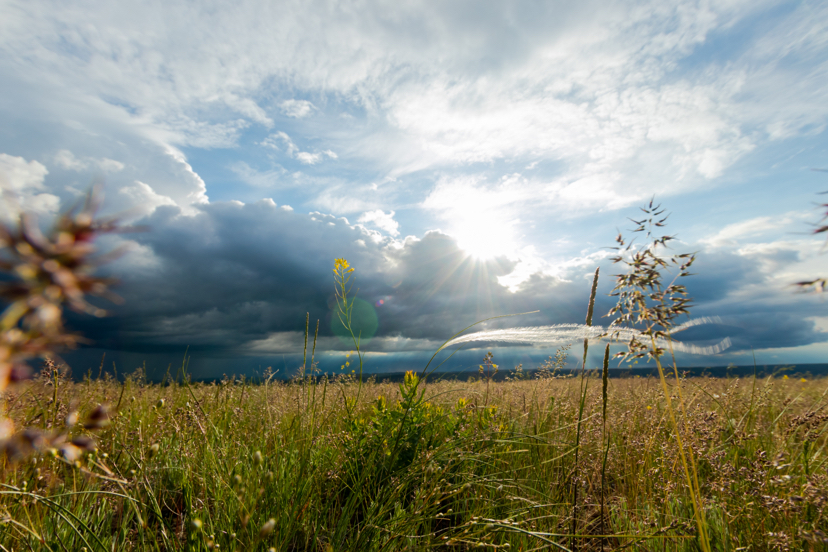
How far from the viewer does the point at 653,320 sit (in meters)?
2.30

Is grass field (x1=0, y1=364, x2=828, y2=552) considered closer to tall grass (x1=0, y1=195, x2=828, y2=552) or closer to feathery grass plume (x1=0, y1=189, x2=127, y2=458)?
tall grass (x1=0, y1=195, x2=828, y2=552)

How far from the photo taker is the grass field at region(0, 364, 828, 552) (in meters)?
2.05

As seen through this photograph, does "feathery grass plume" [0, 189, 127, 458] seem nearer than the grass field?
Yes

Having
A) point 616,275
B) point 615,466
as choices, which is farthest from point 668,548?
point 616,275

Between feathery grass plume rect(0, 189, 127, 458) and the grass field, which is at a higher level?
feathery grass plume rect(0, 189, 127, 458)

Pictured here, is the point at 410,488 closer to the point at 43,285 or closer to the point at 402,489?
the point at 402,489

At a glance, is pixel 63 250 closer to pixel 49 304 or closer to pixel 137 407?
pixel 49 304

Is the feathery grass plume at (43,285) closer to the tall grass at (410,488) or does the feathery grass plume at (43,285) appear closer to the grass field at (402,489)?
the tall grass at (410,488)

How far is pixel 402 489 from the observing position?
262 centimetres

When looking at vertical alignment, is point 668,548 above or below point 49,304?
below

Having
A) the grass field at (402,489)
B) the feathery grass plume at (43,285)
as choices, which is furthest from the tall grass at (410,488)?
the feathery grass plume at (43,285)

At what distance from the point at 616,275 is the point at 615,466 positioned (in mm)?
2323

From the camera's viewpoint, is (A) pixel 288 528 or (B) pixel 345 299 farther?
(B) pixel 345 299

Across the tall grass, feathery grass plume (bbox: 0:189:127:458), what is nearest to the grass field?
the tall grass
